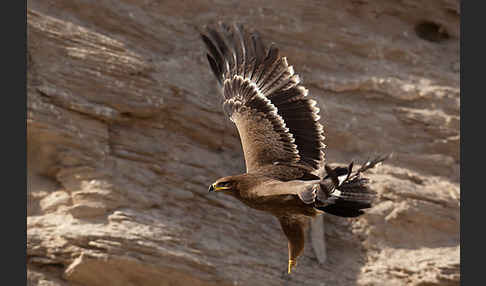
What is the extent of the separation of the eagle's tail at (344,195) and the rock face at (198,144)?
13.0 feet

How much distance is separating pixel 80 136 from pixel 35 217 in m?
1.14

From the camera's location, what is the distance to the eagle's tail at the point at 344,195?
19.4 ft

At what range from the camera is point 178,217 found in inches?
404

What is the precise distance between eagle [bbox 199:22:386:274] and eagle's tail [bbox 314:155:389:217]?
5.9 inches

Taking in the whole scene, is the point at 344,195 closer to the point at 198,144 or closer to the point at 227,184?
the point at 227,184

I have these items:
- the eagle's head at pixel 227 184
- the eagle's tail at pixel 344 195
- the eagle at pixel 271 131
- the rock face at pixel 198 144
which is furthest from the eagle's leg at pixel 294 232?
the rock face at pixel 198 144

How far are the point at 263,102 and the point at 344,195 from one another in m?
2.22

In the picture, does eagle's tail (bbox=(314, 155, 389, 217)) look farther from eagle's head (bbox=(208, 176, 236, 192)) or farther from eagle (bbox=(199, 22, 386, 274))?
eagle's head (bbox=(208, 176, 236, 192))

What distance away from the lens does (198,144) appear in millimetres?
11188

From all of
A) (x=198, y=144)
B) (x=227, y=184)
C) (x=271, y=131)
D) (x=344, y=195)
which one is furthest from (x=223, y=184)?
(x=198, y=144)

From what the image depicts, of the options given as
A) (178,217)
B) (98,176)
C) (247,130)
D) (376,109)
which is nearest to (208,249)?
(178,217)

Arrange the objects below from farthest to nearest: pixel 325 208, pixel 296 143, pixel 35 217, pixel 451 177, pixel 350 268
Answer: pixel 451 177 → pixel 350 268 → pixel 35 217 → pixel 296 143 → pixel 325 208

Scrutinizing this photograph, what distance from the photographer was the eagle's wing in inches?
299

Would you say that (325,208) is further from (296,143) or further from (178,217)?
(178,217)
